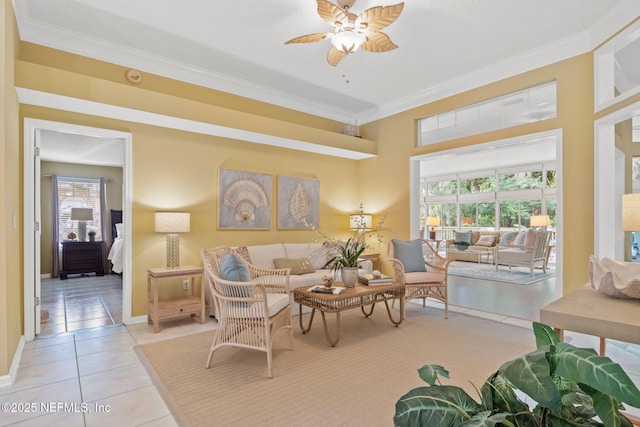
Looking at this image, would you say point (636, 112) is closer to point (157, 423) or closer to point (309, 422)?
point (309, 422)

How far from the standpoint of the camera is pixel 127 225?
13.0ft

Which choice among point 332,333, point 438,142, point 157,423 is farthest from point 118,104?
point 438,142

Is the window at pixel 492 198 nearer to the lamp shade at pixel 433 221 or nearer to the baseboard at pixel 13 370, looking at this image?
the lamp shade at pixel 433 221

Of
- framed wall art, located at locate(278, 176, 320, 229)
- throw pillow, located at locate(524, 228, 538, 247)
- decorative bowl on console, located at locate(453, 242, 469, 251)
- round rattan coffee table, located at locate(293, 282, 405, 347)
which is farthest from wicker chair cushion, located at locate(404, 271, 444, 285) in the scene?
decorative bowl on console, located at locate(453, 242, 469, 251)

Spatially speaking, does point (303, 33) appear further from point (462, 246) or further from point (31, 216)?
point (462, 246)

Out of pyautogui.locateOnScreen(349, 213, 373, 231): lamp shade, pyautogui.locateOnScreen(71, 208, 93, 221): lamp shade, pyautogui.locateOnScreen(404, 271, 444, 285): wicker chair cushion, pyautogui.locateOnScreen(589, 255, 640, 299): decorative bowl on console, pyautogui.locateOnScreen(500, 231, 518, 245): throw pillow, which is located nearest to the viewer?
pyautogui.locateOnScreen(589, 255, 640, 299): decorative bowl on console

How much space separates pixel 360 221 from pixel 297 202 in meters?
1.17

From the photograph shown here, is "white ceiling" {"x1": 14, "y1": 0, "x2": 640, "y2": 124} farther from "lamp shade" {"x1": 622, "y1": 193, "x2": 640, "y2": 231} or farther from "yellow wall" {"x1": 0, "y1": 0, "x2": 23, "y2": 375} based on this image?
"lamp shade" {"x1": 622, "y1": 193, "x2": 640, "y2": 231}

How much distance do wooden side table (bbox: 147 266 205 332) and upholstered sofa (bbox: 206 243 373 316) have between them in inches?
9.0

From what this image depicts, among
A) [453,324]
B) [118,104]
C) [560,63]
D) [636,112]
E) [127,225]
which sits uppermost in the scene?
[560,63]

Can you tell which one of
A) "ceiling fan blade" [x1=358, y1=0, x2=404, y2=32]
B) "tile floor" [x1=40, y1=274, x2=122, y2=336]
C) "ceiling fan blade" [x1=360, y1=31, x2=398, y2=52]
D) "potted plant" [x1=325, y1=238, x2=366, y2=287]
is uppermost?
"ceiling fan blade" [x1=358, y1=0, x2=404, y2=32]

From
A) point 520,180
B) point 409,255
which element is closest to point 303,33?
point 409,255

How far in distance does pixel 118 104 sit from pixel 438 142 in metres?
4.24

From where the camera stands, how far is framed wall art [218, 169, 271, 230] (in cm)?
473
